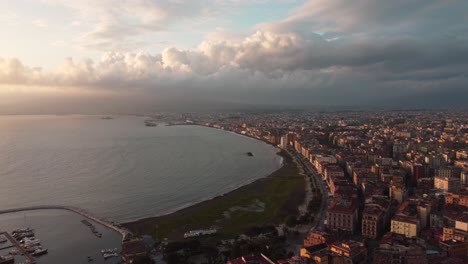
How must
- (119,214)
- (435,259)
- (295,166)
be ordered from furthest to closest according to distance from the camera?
(295,166)
(119,214)
(435,259)

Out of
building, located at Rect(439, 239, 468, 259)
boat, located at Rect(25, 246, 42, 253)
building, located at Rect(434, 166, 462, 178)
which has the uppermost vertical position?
building, located at Rect(434, 166, 462, 178)

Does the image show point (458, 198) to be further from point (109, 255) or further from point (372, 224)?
point (109, 255)

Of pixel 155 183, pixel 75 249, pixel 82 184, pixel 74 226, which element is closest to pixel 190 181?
pixel 155 183

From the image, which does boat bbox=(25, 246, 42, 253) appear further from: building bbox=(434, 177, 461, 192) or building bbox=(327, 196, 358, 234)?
building bbox=(434, 177, 461, 192)

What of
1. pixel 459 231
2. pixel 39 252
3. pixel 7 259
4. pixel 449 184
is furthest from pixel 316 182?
pixel 7 259

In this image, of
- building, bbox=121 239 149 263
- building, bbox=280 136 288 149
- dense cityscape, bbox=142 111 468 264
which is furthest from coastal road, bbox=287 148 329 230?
building, bbox=121 239 149 263

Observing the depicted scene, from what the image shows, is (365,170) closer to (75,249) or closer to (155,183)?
(155,183)
